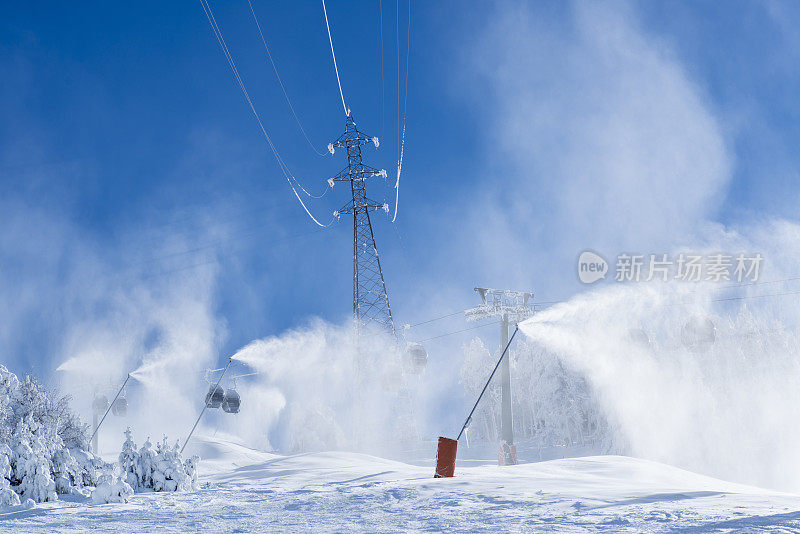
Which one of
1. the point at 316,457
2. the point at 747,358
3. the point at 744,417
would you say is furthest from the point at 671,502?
the point at 747,358

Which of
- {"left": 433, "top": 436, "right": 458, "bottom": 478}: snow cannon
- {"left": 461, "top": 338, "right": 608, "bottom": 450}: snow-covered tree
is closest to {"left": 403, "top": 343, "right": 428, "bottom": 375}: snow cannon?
{"left": 433, "top": 436, "right": 458, "bottom": 478}: snow cannon

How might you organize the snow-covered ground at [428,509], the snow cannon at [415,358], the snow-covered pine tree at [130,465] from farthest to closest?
1. the snow cannon at [415,358]
2. the snow-covered pine tree at [130,465]
3. the snow-covered ground at [428,509]

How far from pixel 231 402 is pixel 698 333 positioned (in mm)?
23111

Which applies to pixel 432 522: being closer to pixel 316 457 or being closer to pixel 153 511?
pixel 153 511

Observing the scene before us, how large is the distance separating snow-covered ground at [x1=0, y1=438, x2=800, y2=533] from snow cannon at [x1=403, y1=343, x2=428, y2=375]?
17099mm

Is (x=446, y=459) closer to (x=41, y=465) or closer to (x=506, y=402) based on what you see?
(x=41, y=465)

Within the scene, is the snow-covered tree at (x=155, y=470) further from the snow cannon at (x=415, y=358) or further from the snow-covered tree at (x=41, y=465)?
the snow cannon at (x=415, y=358)

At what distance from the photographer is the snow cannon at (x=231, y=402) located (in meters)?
34.0

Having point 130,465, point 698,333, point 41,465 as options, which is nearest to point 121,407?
point 130,465

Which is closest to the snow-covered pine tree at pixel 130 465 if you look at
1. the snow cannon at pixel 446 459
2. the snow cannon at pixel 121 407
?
the snow cannon at pixel 446 459

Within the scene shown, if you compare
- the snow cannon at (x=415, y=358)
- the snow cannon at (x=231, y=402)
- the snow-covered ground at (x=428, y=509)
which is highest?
the snow cannon at (x=415, y=358)

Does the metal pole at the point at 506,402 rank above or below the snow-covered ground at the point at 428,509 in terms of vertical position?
above

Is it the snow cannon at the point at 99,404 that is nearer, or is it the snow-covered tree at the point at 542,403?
the snow cannon at the point at 99,404

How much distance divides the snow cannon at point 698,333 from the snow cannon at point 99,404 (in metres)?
39.6
